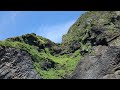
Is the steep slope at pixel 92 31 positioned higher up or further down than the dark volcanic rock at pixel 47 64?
higher up

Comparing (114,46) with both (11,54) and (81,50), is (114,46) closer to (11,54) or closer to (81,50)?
(81,50)

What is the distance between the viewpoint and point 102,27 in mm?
66688

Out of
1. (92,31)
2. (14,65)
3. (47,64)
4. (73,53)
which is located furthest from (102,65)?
(47,64)

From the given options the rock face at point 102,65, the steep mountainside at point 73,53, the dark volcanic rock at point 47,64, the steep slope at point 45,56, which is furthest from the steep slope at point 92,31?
the dark volcanic rock at point 47,64

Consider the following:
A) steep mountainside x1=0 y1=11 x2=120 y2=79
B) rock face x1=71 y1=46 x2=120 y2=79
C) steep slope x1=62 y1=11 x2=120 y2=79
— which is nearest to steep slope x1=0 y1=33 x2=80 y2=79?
steep mountainside x1=0 y1=11 x2=120 y2=79

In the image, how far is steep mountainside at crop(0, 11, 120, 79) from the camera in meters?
57.7

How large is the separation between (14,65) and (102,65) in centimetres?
1774

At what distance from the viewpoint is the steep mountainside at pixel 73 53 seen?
57688 mm

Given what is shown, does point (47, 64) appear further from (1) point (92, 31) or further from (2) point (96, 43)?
(2) point (96, 43)

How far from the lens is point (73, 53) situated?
7631 centimetres

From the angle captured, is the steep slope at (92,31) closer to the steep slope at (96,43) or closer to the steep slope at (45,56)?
the steep slope at (96,43)

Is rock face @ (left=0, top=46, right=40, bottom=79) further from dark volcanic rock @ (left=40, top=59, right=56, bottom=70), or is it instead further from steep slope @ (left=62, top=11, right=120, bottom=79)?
steep slope @ (left=62, top=11, right=120, bottom=79)
